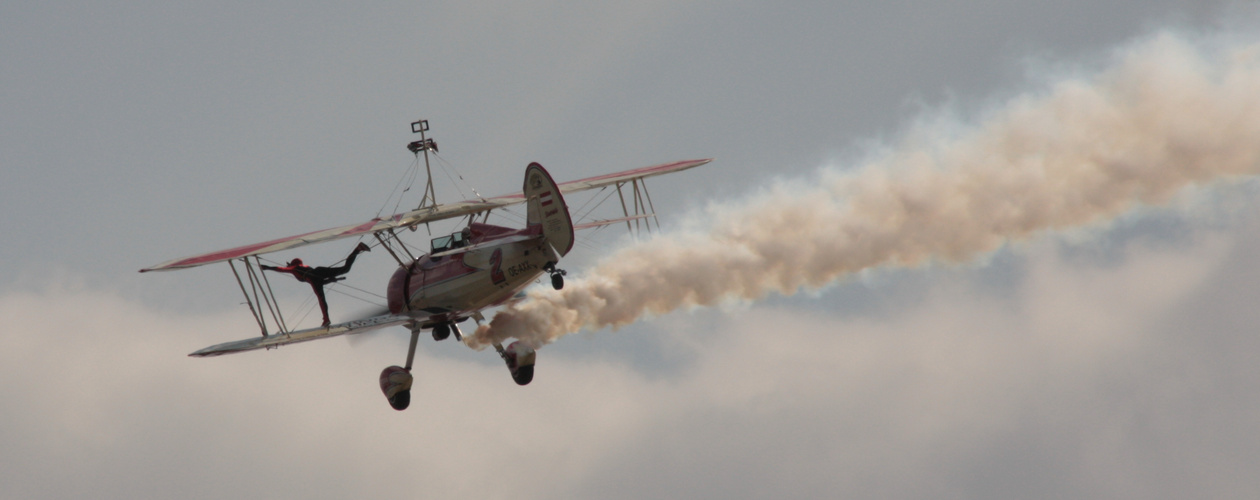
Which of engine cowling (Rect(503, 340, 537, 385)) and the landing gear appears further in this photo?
engine cowling (Rect(503, 340, 537, 385))

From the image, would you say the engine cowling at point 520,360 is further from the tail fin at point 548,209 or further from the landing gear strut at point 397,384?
the tail fin at point 548,209

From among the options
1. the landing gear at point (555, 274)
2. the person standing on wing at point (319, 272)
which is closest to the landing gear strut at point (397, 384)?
the person standing on wing at point (319, 272)

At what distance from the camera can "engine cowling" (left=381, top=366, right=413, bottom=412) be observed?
37.7 m

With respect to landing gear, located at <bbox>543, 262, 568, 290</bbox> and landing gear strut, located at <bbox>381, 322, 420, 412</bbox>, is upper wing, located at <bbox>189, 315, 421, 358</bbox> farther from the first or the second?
landing gear, located at <bbox>543, 262, 568, 290</bbox>

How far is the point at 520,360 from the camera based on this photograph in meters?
38.0

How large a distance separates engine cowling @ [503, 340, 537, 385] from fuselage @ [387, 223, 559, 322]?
4.54 ft

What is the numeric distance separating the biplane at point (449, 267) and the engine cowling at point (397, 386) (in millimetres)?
22

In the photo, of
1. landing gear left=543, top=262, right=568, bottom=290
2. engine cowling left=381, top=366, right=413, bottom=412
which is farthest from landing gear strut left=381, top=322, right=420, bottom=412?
landing gear left=543, top=262, right=568, bottom=290

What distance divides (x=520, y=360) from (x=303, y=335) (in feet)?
15.6

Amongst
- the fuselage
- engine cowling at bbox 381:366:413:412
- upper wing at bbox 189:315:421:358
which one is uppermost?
the fuselage

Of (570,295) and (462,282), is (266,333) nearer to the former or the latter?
(462,282)

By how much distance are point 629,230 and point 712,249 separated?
8.48ft

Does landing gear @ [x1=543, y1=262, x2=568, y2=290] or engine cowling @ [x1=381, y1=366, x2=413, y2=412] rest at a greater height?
landing gear @ [x1=543, y1=262, x2=568, y2=290]

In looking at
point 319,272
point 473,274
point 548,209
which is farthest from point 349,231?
point 548,209
